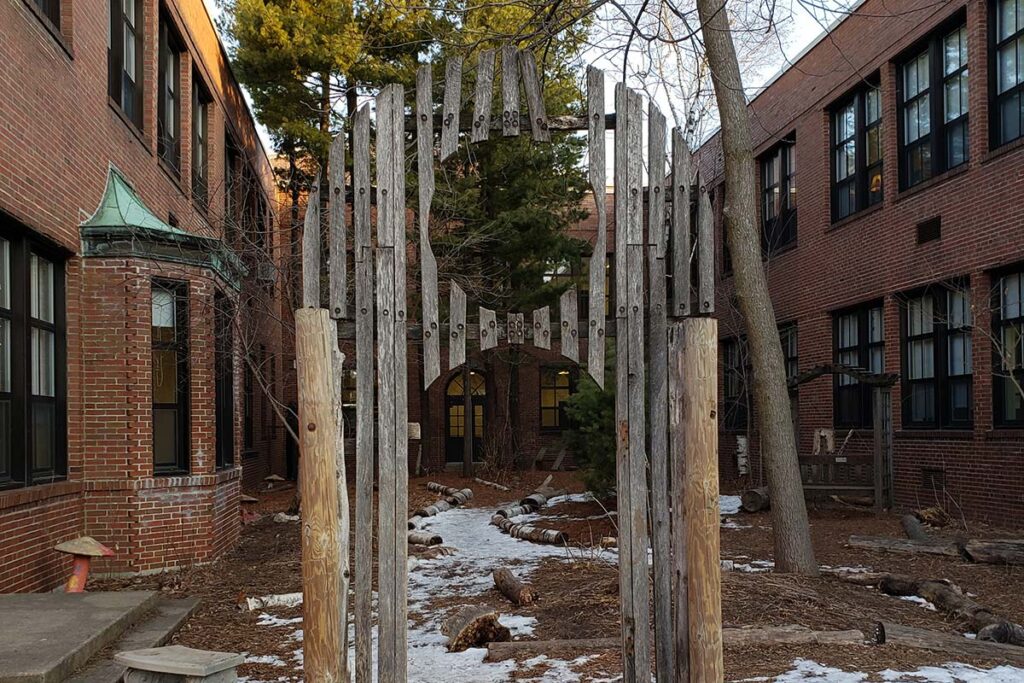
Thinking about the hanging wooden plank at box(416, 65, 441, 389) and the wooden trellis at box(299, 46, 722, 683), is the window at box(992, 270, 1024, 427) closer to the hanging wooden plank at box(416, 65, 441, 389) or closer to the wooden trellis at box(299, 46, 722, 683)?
the wooden trellis at box(299, 46, 722, 683)

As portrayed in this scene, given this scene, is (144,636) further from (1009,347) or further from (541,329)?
(1009,347)

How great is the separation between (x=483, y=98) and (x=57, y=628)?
4.50 m

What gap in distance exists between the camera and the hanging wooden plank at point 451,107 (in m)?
4.91

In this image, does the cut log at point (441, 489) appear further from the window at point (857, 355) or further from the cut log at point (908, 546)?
the cut log at point (908, 546)

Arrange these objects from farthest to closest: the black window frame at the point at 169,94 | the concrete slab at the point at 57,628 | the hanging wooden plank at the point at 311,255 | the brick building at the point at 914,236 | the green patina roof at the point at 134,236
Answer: the black window frame at the point at 169,94, the brick building at the point at 914,236, the green patina roof at the point at 134,236, the concrete slab at the point at 57,628, the hanging wooden plank at the point at 311,255

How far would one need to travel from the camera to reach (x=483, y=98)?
4965 mm

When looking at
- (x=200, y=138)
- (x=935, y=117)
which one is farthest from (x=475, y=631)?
(x=200, y=138)

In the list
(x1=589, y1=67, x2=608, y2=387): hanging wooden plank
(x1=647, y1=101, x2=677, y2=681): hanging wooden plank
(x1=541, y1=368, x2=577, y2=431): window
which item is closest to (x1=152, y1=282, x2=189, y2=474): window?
(x1=589, y1=67, x2=608, y2=387): hanging wooden plank

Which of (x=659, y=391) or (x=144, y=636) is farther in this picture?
(x=144, y=636)

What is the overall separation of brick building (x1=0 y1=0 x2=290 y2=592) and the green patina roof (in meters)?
0.02

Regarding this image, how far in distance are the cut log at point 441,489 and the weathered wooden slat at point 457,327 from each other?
14.9m

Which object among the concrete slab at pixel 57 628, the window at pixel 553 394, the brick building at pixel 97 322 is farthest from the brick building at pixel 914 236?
the concrete slab at pixel 57 628

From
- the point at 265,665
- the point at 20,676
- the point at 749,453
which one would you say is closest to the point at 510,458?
the point at 749,453

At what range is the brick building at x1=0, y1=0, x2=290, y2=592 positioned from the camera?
822 cm
